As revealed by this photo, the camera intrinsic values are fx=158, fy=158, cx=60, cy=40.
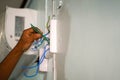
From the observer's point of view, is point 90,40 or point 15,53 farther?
point 15,53

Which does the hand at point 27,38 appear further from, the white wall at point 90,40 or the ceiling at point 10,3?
the ceiling at point 10,3

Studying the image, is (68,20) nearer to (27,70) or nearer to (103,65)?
(103,65)

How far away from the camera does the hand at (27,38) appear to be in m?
0.98

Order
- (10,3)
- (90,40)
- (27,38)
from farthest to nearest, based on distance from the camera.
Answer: (10,3), (27,38), (90,40)

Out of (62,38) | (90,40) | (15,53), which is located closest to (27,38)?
(15,53)

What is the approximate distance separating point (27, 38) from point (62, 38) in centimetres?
33

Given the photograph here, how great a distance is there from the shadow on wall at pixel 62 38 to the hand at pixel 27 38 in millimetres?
217

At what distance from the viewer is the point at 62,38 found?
75cm

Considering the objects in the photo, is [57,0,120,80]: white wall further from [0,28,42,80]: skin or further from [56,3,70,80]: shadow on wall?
[0,28,42,80]: skin

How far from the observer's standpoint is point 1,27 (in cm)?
174

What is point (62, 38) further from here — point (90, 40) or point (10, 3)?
point (10, 3)

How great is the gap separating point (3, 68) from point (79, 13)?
2.40 feet

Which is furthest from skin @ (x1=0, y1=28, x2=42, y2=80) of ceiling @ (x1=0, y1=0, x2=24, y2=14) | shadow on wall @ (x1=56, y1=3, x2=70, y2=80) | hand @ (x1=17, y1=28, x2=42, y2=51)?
ceiling @ (x1=0, y1=0, x2=24, y2=14)

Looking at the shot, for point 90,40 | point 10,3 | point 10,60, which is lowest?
point 10,60
